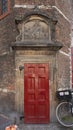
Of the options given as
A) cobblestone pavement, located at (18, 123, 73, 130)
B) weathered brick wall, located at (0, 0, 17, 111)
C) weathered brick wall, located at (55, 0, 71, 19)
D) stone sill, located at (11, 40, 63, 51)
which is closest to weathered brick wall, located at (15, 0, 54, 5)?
weathered brick wall, located at (55, 0, 71, 19)

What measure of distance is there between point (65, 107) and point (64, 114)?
268 mm

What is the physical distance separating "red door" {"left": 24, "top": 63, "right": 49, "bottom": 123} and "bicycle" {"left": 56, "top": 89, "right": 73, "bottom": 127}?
453 mm

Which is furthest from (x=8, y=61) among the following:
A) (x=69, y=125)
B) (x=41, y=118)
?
(x=69, y=125)

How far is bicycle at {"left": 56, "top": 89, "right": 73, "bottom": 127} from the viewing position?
367 inches

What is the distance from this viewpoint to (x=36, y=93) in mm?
9570

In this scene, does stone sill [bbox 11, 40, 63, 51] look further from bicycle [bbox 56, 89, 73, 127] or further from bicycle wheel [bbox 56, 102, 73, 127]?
bicycle wheel [bbox 56, 102, 73, 127]

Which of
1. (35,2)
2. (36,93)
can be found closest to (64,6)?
(35,2)

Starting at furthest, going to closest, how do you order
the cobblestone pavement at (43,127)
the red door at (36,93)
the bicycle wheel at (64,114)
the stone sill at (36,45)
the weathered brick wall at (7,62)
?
the weathered brick wall at (7,62), the red door at (36,93), the stone sill at (36,45), the bicycle wheel at (64,114), the cobblestone pavement at (43,127)

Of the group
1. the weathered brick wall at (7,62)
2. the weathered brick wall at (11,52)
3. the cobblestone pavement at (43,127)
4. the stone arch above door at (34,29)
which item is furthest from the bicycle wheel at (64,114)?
the stone arch above door at (34,29)

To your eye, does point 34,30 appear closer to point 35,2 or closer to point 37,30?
point 37,30

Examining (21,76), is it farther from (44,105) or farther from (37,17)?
(37,17)

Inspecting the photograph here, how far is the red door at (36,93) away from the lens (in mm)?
9555

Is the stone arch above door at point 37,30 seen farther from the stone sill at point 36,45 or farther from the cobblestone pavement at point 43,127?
the cobblestone pavement at point 43,127

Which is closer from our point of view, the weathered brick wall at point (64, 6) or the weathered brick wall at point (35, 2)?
the weathered brick wall at point (35, 2)
